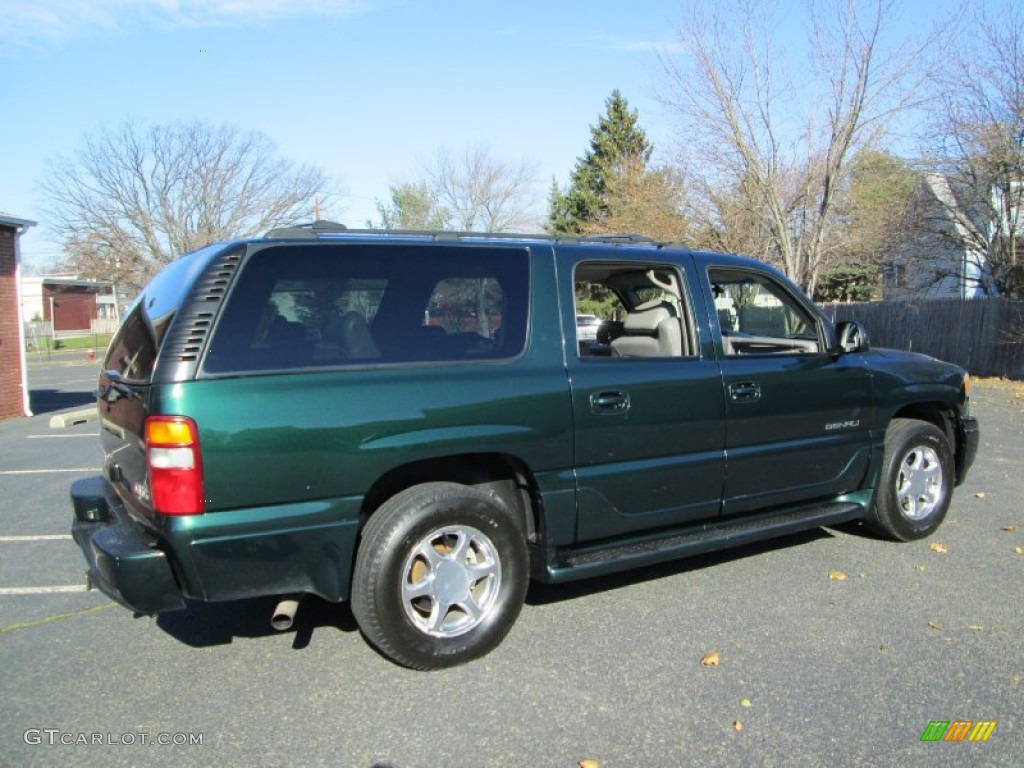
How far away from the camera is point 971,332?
58.1ft

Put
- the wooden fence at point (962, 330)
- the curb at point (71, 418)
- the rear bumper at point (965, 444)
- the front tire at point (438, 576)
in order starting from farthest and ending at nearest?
1. the wooden fence at point (962, 330)
2. the curb at point (71, 418)
3. the rear bumper at point (965, 444)
4. the front tire at point (438, 576)

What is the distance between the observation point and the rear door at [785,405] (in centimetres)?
432

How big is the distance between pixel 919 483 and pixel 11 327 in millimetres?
14924

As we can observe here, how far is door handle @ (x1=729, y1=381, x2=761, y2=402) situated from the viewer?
425 centimetres

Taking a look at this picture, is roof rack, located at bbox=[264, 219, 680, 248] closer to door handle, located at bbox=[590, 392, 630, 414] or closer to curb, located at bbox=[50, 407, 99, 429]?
door handle, located at bbox=[590, 392, 630, 414]

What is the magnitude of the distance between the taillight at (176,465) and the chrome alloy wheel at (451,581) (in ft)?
2.98

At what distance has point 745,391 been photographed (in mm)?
4297

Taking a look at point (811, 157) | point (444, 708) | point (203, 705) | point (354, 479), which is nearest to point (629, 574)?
point (444, 708)

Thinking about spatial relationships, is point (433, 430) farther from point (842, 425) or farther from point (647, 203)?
point (647, 203)

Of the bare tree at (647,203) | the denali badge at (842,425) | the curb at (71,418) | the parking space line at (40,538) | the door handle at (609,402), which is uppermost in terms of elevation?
the bare tree at (647,203)

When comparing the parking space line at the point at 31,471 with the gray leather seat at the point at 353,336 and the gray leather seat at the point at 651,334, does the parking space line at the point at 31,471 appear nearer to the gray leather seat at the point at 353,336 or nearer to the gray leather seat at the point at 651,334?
the gray leather seat at the point at 353,336

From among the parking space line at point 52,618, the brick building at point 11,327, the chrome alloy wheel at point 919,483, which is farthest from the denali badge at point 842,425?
the brick building at point 11,327

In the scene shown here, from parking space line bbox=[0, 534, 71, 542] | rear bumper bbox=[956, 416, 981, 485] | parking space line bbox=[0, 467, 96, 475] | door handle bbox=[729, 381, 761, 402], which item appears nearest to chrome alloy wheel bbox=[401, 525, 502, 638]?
door handle bbox=[729, 381, 761, 402]

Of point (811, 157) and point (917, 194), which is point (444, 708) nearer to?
point (811, 157)
